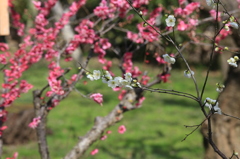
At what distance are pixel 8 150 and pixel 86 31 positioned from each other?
14.2ft

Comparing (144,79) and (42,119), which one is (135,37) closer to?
(144,79)

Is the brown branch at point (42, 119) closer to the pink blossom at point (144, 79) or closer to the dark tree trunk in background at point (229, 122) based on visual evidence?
the pink blossom at point (144, 79)

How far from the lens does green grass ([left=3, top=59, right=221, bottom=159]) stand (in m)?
7.78

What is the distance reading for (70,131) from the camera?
9.11 meters

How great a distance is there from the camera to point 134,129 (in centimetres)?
937

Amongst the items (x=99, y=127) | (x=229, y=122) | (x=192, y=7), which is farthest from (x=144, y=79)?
(x=229, y=122)

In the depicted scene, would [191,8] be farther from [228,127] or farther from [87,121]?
[87,121]

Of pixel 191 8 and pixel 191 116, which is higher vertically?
pixel 191 8

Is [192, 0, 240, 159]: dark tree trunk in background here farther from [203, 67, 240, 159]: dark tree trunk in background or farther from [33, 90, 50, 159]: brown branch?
[33, 90, 50, 159]: brown branch

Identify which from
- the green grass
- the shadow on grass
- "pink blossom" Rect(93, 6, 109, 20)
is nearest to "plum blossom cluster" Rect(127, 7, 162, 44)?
"pink blossom" Rect(93, 6, 109, 20)

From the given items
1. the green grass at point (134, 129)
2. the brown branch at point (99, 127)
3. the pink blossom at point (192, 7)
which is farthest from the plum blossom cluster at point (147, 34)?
the green grass at point (134, 129)

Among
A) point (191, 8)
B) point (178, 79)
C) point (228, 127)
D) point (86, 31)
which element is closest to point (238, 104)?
point (228, 127)

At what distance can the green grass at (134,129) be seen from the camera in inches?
306

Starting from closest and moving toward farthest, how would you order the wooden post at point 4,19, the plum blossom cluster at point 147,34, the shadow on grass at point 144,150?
the wooden post at point 4,19 < the plum blossom cluster at point 147,34 < the shadow on grass at point 144,150
